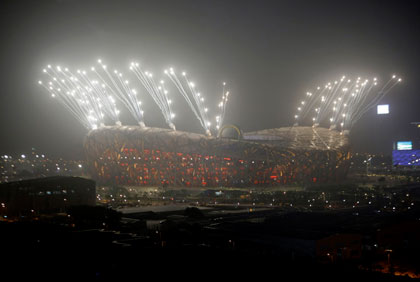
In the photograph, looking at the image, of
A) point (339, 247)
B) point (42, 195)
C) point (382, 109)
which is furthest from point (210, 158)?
point (382, 109)

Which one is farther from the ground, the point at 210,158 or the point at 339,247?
the point at 210,158

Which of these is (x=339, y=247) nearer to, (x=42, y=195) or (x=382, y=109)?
(x=42, y=195)

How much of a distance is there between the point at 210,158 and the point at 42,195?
22.4m

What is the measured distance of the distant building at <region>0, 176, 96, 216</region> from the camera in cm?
3666

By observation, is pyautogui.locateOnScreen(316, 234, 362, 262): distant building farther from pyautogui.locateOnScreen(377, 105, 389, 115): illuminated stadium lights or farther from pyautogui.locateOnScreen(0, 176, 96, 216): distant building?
pyautogui.locateOnScreen(377, 105, 389, 115): illuminated stadium lights

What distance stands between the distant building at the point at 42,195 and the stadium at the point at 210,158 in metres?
18.5

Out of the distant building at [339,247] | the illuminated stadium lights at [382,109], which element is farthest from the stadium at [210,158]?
the illuminated stadium lights at [382,109]

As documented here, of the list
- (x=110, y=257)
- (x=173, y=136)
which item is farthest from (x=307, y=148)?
(x=110, y=257)

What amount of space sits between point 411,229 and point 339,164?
33512 millimetres

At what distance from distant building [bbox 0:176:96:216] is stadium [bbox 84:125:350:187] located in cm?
1854

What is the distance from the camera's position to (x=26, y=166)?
8875cm

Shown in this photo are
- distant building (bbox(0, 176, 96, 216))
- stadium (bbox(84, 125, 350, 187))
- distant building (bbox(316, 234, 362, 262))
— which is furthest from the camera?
stadium (bbox(84, 125, 350, 187))

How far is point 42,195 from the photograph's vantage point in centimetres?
3756

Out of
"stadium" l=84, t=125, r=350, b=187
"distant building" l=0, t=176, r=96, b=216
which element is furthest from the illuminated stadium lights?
"distant building" l=0, t=176, r=96, b=216
